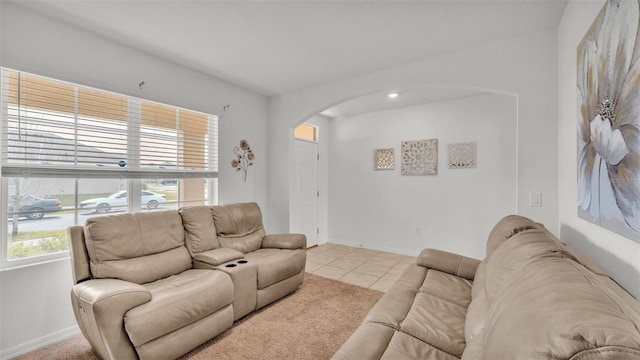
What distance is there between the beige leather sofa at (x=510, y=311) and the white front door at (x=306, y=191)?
267 cm

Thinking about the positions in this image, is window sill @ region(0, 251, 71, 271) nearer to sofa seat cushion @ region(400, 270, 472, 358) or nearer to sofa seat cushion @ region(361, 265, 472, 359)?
sofa seat cushion @ region(361, 265, 472, 359)

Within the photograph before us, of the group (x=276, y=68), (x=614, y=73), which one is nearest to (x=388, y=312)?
(x=614, y=73)

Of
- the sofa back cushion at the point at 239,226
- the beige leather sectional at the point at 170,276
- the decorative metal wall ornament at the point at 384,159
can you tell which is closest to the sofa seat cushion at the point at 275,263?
the beige leather sectional at the point at 170,276

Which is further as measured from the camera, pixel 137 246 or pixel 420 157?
pixel 420 157

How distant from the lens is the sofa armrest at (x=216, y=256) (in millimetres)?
2389

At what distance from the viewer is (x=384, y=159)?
15.3 ft

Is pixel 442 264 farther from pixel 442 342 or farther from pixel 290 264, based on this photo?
pixel 290 264

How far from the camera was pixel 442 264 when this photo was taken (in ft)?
7.54

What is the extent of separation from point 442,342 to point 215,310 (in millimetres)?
1580

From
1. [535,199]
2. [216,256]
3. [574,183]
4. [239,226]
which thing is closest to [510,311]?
[574,183]

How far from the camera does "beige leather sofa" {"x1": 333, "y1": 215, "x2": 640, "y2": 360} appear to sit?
579 mm

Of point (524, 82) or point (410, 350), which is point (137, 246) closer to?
point (410, 350)

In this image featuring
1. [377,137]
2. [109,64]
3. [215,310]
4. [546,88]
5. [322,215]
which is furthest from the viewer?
[322,215]

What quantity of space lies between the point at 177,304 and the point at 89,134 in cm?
172
